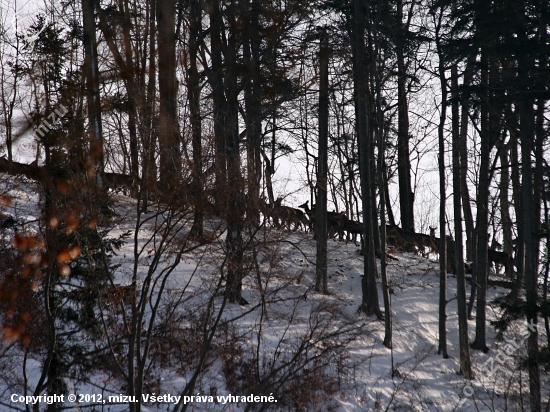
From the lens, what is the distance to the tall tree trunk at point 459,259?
13984 mm

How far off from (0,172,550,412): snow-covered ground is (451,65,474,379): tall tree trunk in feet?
1.57

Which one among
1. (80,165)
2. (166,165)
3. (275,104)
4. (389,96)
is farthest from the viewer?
(389,96)

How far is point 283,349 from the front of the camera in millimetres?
12148

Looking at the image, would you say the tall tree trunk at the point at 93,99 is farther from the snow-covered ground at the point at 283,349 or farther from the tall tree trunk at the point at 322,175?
the tall tree trunk at the point at 322,175

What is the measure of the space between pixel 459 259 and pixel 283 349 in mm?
5988

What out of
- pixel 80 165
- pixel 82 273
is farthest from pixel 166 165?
pixel 82 273

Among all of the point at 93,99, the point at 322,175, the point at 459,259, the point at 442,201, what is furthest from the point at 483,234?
the point at 93,99

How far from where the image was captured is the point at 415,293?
60.3 feet

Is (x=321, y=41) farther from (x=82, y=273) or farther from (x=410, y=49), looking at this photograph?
(x=82, y=273)

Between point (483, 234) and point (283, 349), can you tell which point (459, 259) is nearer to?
point (483, 234)

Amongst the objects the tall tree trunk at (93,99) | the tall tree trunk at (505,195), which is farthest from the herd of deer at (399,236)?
the tall tree trunk at (93,99)

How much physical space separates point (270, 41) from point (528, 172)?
793cm

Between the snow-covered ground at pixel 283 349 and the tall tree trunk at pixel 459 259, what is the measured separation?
478 millimetres

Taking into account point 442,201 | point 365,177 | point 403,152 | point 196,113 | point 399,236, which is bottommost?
point 399,236
